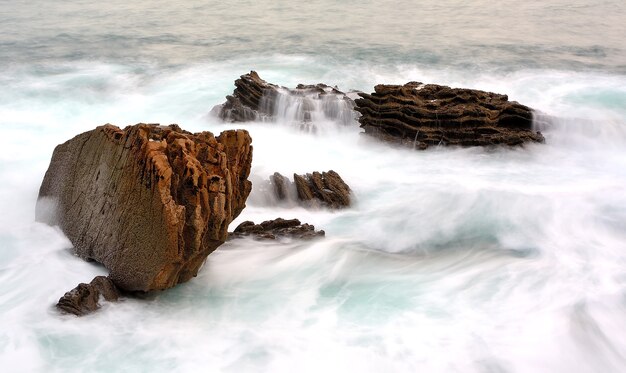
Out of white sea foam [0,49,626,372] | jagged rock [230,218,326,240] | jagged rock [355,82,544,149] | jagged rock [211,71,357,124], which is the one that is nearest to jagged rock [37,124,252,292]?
white sea foam [0,49,626,372]

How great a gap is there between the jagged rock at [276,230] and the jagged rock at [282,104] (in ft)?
18.2

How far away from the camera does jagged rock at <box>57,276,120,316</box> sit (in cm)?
648

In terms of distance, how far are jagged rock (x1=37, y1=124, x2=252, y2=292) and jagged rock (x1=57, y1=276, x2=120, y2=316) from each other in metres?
0.19

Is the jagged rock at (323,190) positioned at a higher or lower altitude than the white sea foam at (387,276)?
higher

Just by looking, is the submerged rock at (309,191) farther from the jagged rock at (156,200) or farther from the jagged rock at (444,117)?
the jagged rock at (444,117)

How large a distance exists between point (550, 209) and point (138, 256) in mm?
5729

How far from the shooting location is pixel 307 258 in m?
7.94

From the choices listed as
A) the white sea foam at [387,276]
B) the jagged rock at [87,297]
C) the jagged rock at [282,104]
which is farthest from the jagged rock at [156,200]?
the jagged rock at [282,104]

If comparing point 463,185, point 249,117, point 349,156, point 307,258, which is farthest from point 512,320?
point 249,117

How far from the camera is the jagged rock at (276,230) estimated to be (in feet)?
27.1

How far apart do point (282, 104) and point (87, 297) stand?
26.7 feet

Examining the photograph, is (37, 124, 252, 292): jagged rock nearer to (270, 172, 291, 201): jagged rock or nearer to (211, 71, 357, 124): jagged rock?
(270, 172, 291, 201): jagged rock

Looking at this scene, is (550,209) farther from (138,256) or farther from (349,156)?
(138,256)

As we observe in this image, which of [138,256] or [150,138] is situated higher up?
[150,138]
